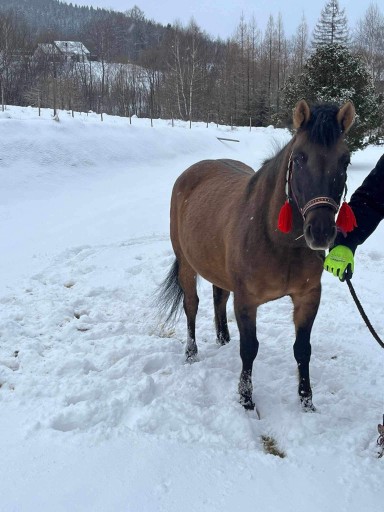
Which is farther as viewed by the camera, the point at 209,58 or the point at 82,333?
the point at 209,58

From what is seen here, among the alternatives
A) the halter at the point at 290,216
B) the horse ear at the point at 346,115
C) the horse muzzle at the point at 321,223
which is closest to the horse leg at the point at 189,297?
the halter at the point at 290,216

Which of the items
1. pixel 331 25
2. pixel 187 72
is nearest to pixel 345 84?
pixel 331 25

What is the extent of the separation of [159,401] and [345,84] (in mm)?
14020

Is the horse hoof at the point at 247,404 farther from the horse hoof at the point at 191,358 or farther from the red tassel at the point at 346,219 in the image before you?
the red tassel at the point at 346,219

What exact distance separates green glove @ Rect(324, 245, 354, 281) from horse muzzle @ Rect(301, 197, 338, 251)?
0.26 metres

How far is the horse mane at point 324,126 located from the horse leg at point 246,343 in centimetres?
112

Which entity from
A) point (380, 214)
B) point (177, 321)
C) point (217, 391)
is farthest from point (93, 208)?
point (380, 214)

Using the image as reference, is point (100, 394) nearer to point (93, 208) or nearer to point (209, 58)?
point (93, 208)

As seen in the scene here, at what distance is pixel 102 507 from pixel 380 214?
1.98 metres

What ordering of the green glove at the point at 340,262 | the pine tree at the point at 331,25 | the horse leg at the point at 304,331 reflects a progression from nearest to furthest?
the green glove at the point at 340,262 < the horse leg at the point at 304,331 < the pine tree at the point at 331,25

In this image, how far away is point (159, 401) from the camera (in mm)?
2684

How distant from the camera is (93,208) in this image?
952cm

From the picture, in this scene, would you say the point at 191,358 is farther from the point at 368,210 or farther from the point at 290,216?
the point at 368,210

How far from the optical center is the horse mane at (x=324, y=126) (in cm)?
192
